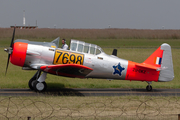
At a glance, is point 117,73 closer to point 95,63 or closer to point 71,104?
point 95,63

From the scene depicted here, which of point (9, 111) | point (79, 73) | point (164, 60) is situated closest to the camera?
point (9, 111)

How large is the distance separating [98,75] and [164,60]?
141 inches

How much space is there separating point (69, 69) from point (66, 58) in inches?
29.3

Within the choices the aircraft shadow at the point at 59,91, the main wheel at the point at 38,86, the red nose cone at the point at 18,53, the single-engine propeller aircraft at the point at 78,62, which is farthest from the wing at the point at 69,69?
the red nose cone at the point at 18,53

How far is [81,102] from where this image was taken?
34.1 feet

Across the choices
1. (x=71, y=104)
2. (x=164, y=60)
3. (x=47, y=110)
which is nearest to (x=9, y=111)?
(x=47, y=110)

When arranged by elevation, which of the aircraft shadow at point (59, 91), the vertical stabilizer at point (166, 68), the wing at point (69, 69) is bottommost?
the aircraft shadow at point (59, 91)

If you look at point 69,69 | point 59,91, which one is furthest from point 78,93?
point 69,69

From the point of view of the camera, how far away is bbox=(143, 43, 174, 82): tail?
13.8 metres

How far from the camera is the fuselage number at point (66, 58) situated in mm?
12750

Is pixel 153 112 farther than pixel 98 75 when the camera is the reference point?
No

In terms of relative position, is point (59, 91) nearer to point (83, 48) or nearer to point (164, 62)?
point (83, 48)

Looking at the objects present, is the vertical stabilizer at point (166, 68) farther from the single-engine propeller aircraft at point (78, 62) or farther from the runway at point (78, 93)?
the runway at point (78, 93)

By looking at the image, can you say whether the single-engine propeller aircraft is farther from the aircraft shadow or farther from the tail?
the aircraft shadow
